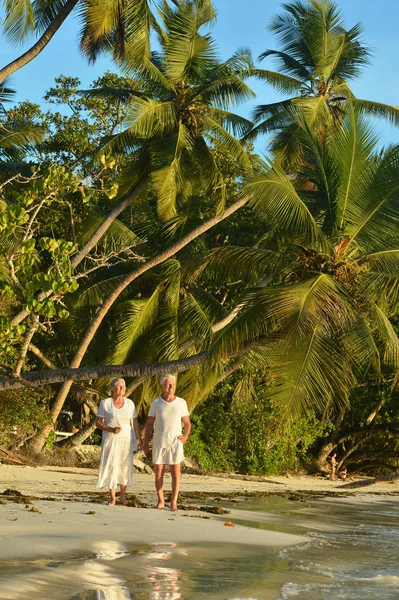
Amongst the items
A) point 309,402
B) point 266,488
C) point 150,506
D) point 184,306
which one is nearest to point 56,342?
point 184,306

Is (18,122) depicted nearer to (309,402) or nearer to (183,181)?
(183,181)

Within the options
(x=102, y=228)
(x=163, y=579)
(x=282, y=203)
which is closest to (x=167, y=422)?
(x=163, y=579)

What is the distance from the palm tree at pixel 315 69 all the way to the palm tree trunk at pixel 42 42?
565cm

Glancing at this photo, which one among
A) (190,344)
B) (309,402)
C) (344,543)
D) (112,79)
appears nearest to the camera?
(344,543)

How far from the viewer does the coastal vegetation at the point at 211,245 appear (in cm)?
1512

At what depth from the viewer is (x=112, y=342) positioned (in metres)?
21.5

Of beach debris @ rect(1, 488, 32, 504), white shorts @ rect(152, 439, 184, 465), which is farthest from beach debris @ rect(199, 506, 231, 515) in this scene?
beach debris @ rect(1, 488, 32, 504)

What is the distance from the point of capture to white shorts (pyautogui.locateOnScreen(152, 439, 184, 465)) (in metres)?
10.1

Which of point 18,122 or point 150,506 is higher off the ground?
point 18,122

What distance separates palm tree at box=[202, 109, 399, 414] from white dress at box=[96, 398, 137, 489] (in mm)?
4647

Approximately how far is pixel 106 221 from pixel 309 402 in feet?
26.6

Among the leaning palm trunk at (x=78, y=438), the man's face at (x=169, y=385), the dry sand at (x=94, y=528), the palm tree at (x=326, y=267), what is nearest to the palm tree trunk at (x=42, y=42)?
the palm tree at (x=326, y=267)

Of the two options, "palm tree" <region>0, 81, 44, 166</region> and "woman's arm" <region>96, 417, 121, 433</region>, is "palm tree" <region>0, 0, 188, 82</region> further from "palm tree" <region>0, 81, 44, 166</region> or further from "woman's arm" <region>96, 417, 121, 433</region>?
"woman's arm" <region>96, 417, 121, 433</region>

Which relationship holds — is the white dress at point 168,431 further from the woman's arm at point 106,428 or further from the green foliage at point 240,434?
the green foliage at point 240,434
